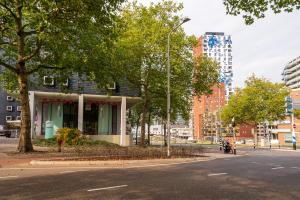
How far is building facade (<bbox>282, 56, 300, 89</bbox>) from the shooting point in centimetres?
15150

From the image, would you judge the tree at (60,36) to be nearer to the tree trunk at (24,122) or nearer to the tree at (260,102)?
the tree trunk at (24,122)

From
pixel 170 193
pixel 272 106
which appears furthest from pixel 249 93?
pixel 170 193

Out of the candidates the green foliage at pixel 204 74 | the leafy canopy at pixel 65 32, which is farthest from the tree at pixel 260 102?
the leafy canopy at pixel 65 32

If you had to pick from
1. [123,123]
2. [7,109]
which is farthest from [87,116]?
[7,109]

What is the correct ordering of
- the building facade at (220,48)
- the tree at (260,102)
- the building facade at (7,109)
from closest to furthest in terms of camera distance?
the tree at (260,102) < the building facade at (7,109) < the building facade at (220,48)

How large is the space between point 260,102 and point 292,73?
108 metres

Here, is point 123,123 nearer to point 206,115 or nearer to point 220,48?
point 220,48

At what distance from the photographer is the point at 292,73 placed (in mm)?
160500

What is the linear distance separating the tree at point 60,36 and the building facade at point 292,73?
457 feet

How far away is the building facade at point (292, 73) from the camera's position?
15150 cm

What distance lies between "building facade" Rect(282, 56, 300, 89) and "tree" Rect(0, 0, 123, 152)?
139 m

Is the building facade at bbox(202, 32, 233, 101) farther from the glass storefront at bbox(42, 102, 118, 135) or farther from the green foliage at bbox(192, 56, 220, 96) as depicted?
the green foliage at bbox(192, 56, 220, 96)

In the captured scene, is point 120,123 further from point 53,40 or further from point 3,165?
point 3,165

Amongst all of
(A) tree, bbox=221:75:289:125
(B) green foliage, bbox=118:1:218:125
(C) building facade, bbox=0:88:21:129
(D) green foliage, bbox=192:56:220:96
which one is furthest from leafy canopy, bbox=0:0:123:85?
(C) building facade, bbox=0:88:21:129
